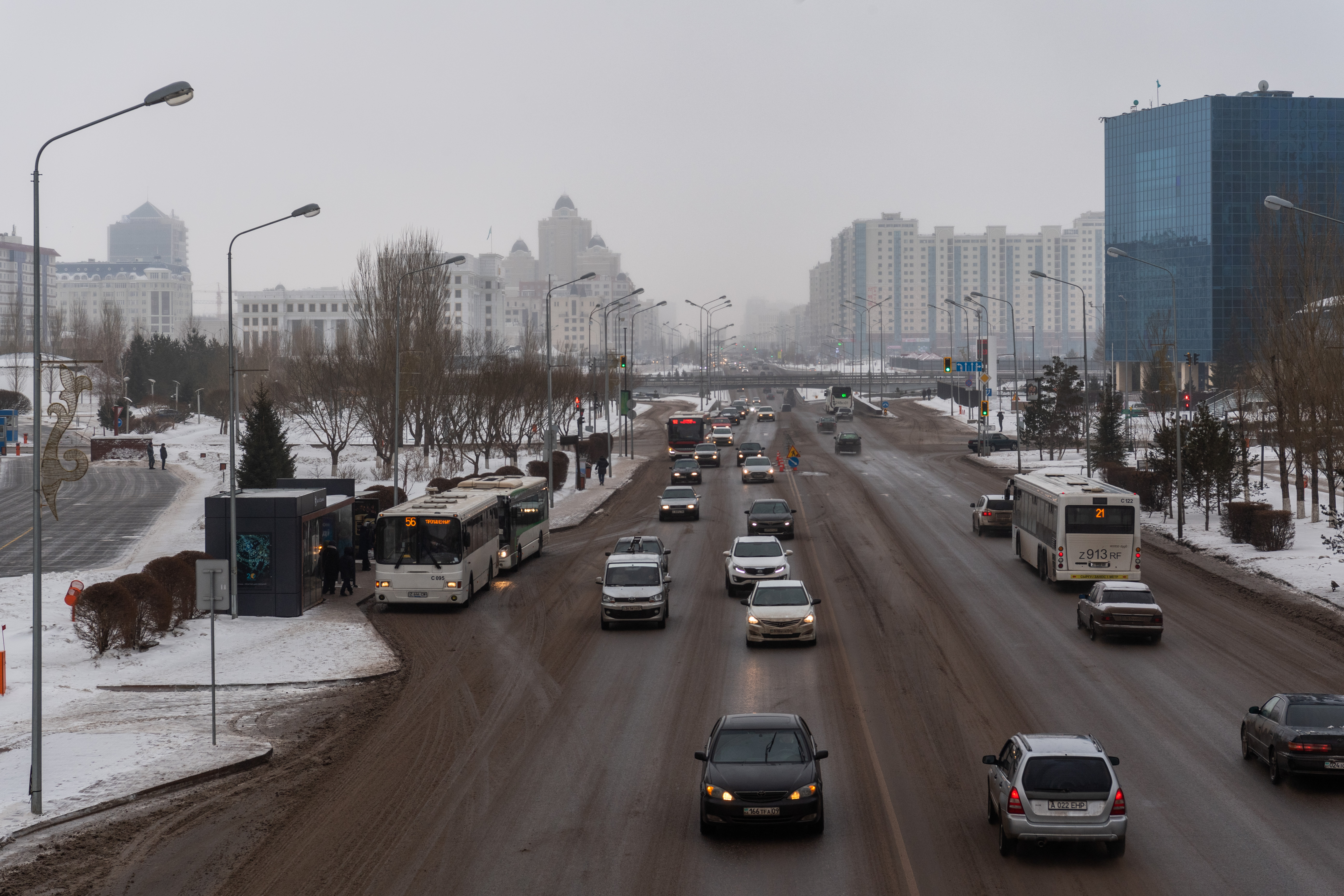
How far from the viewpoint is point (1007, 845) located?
43.1 feet

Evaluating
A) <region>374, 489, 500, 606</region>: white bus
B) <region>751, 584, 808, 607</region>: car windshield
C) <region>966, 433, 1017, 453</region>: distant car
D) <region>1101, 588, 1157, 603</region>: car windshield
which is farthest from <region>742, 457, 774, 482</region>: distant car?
<region>1101, 588, 1157, 603</region>: car windshield

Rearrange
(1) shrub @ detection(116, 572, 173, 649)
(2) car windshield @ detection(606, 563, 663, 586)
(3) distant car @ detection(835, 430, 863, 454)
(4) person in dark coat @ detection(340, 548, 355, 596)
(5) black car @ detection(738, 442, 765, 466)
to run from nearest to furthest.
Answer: (1) shrub @ detection(116, 572, 173, 649) → (2) car windshield @ detection(606, 563, 663, 586) → (4) person in dark coat @ detection(340, 548, 355, 596) → (5) black car @ detection(738, 442, 765, 466) → (3) distant car @ detection(835, 430, 863, 454)

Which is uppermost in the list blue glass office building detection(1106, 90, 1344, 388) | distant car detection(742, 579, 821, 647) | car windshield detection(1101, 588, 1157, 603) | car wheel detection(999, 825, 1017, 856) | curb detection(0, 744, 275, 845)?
blue glass office building detection(1106, 90, 1344, 388)

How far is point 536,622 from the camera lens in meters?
28.0

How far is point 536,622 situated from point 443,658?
12.7 feet

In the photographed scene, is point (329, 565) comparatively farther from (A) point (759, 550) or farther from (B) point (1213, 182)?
(B) point (1213, 182)

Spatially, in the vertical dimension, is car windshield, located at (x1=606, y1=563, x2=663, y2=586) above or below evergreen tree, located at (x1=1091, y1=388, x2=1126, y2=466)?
below

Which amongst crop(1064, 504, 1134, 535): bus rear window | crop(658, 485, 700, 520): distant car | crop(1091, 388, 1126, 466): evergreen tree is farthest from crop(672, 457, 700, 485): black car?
crop(1064, 504, 1134, 535): bus rear window

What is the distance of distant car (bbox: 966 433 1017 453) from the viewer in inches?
3142

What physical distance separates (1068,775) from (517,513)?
24.8m

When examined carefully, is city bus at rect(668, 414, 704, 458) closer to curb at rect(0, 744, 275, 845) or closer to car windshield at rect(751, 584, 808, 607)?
car windshield at rect(751, 584, 808, 607)

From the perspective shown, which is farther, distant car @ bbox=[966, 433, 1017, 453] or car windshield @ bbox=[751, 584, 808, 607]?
distant car @ bbox=[966, 433, 1017, 453]

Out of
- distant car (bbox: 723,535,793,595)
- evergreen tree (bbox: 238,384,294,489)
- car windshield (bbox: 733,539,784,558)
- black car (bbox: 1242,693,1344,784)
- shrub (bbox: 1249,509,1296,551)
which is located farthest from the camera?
evergreen tree (bbox: 238,384,294,489)

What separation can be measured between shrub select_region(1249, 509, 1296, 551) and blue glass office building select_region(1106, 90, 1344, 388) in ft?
298
